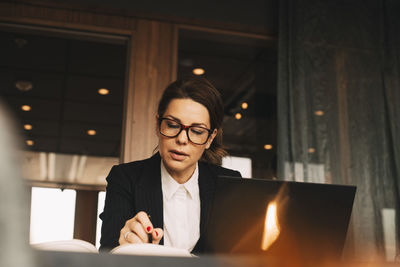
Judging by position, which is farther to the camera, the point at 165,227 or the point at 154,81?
the point at 154,81

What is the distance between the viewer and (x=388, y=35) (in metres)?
3.22

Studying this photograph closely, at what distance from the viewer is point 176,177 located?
64.9 inches

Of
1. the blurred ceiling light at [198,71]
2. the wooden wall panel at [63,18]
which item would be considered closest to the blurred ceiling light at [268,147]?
the blurred ceiling light at [198,71]

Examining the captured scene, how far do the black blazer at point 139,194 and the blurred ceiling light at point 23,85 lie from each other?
3.43 meters

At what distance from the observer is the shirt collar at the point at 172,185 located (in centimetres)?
160

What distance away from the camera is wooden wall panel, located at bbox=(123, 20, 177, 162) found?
9.19ft

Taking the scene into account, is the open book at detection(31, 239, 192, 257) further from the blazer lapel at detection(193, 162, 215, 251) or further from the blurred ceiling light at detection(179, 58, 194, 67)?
the blurred ceiling light at detection(179, 58, 194, 67)

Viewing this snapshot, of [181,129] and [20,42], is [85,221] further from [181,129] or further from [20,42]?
[181,129]

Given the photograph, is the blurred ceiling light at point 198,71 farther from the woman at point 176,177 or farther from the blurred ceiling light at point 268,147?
the woman at point 176,177

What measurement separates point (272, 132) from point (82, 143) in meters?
3.83

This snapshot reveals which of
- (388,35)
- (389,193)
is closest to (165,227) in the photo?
(389,193)

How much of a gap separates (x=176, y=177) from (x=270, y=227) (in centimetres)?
73

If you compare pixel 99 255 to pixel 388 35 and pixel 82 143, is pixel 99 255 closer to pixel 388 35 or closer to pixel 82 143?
pixel 388 35

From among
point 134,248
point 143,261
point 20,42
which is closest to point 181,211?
point 134,248
